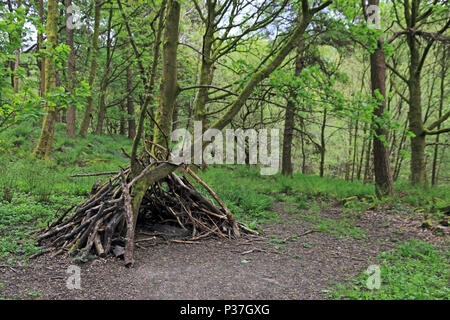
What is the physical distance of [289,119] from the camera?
10258mm

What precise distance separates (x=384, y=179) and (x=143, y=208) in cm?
595

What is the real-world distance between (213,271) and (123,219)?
1.35 m

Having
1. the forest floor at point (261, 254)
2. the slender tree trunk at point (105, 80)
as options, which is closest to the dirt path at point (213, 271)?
the forest floor at point (261, 254)

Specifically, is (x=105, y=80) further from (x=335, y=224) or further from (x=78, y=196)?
(x=335, y=224)

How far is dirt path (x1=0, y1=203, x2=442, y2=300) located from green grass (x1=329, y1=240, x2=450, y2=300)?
0.66 feet

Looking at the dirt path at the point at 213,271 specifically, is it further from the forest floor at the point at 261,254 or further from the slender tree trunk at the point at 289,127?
the slender tree trunk at the point at 289,127

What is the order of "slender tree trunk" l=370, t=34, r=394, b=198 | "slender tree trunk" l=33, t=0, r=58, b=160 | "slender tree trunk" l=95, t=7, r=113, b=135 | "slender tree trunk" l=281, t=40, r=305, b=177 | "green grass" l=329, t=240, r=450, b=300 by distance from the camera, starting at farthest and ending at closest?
"slender tree trunk" l=95, t=7, r=113, b=135 < "slender tree trunk" l=281, t=40, r=305, b=177 < "slender tree trunk" l=33, t=0, r=58, b=160 < "slender tree trunk" l=370, t=34, r=394, b=198 < "green grass" l=329, t=240, r=450, b=300

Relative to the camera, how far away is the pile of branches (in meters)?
3.34

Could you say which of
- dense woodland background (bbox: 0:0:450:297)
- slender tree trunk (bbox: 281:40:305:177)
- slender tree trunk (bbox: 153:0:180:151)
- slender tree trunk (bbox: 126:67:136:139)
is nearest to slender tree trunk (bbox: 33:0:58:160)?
dense woodland background (bbox: 0:0:450:297)

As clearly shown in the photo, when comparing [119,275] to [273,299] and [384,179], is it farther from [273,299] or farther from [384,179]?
[384,179]

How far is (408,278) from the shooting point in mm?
2945

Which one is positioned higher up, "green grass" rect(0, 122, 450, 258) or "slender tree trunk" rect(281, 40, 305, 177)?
"slender tree trunk" rect(281, 40, 305, 177)

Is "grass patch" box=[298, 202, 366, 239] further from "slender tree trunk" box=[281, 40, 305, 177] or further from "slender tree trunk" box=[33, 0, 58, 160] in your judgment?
"slender tree trunk" box=[33, 0, 58, 160]

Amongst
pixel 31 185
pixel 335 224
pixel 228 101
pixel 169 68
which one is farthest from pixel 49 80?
pixel 335 224
